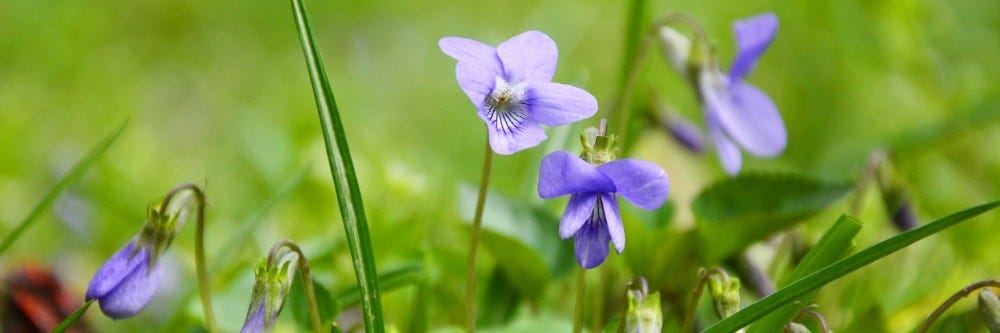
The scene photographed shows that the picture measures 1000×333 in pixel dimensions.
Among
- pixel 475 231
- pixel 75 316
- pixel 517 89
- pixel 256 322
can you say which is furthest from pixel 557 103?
pixel 75 316

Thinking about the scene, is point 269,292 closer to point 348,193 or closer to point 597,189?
point 348,193

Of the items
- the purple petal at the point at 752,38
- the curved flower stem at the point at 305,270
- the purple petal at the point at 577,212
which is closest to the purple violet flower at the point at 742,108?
the purple petal at the point at 752,38

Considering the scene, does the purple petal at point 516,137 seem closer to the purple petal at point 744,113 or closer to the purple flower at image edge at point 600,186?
the purple flower at image edge at point 600,186

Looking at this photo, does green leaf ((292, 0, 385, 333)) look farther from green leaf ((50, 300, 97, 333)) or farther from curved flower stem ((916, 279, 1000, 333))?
curved flower stem ((916, 279, 1000, 333))

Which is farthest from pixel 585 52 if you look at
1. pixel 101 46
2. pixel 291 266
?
pixel 291 266

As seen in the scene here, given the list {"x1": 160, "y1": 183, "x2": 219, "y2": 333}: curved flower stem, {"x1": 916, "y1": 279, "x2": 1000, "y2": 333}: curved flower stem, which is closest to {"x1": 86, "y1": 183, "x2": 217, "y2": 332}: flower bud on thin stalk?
{"x1": 160, "y1": 183, "x2": 219, "y2": 333}: curved flower stem

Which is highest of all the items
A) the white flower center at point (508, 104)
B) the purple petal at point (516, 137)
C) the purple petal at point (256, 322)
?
the white flower center at point (508, 104)
